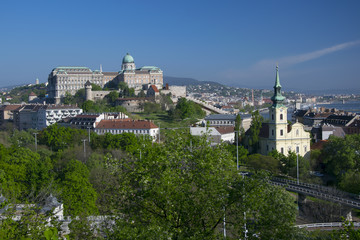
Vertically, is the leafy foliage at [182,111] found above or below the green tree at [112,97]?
below

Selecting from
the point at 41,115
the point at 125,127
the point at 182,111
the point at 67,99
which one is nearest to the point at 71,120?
the point at 41,115

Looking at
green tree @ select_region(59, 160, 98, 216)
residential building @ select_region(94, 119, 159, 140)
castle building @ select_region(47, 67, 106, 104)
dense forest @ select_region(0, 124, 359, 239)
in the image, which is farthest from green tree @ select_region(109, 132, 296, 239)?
castle building @ select_region(47, 67, 106, 104)

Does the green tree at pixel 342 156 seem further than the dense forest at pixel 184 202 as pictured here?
Yes

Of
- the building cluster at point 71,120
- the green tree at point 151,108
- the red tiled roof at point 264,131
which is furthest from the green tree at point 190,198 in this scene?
the green tree at point 151,108

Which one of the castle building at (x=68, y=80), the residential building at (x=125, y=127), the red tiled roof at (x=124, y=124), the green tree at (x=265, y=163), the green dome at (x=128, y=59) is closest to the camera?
the green tree at (x=265, y=163)

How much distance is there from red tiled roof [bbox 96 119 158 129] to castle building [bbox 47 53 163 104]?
3727 cm

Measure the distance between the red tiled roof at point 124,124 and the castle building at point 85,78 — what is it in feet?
122

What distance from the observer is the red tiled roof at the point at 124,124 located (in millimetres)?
76369

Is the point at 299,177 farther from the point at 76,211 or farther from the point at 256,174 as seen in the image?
the point at 256,174

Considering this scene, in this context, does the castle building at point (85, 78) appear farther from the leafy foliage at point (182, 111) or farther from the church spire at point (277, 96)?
the church spire at point (277, 96)

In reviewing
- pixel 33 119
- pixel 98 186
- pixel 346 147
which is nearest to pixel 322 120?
pixel 346 147

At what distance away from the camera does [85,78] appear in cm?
11950

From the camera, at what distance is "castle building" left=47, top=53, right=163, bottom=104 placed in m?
115

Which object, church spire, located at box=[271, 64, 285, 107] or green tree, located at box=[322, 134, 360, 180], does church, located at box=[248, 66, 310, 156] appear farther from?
green tree, located at box=[322, 134, 360, 180]
